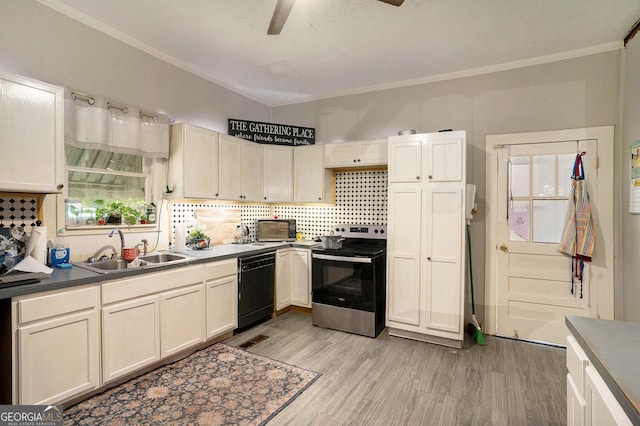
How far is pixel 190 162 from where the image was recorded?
10.7 feet

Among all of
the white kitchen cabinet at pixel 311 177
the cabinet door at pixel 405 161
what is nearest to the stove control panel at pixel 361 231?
the white kitchen cabinet at pixel 311 177

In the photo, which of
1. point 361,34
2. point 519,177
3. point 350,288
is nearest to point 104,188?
point 350,288

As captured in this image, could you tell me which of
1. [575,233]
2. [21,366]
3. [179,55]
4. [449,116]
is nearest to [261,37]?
[179,55]

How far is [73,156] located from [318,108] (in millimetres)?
2960

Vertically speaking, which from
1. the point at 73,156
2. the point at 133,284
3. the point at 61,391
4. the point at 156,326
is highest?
the point at 73,156

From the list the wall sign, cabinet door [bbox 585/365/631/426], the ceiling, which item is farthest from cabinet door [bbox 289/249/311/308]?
Answer: cabinet door [bbox 585/365/631/426]

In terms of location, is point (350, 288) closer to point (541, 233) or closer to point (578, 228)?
point (541, 233)

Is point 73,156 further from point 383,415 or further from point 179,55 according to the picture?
point 383,415

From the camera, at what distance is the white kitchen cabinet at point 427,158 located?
10.2ft

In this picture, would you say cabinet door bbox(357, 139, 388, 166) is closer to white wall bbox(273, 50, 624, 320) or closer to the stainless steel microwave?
white wall bbox(273, 50, 624, 320)

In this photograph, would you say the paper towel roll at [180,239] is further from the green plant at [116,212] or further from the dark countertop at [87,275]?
the green plant at [116,212]

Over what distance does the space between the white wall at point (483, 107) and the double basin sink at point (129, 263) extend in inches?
102

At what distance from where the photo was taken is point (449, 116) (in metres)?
3.71

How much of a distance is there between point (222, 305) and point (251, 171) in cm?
173
